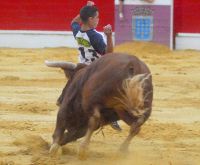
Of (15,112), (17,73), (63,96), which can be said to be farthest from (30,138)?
(17,73)

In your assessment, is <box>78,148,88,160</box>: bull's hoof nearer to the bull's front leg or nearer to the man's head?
the bull's front leg

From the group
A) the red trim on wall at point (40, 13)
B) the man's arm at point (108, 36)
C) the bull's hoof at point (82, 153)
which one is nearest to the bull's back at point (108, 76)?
the bull's hoof at point (82, 153)

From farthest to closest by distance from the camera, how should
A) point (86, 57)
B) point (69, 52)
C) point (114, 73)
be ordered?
point (69, 52), point (86, 57), point (114, 73)

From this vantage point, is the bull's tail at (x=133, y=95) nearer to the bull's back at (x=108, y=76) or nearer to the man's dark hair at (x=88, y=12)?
the bull's back at (x=108, y=76)

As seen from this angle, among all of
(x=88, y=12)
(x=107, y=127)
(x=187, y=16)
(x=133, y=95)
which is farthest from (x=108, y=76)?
(x=187, y=16)

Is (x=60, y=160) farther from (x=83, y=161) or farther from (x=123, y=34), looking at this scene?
(x=123, y=34)

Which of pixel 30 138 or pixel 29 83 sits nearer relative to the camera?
pixel 30 138

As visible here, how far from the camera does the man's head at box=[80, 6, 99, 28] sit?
5.67 meters

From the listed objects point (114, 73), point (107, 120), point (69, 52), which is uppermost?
point (114, 73)

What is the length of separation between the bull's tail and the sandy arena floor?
1.87ft

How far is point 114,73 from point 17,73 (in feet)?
20.3

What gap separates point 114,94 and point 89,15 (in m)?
1.15

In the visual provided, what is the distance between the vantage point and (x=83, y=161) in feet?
17.1

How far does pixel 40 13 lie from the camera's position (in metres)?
15.4
